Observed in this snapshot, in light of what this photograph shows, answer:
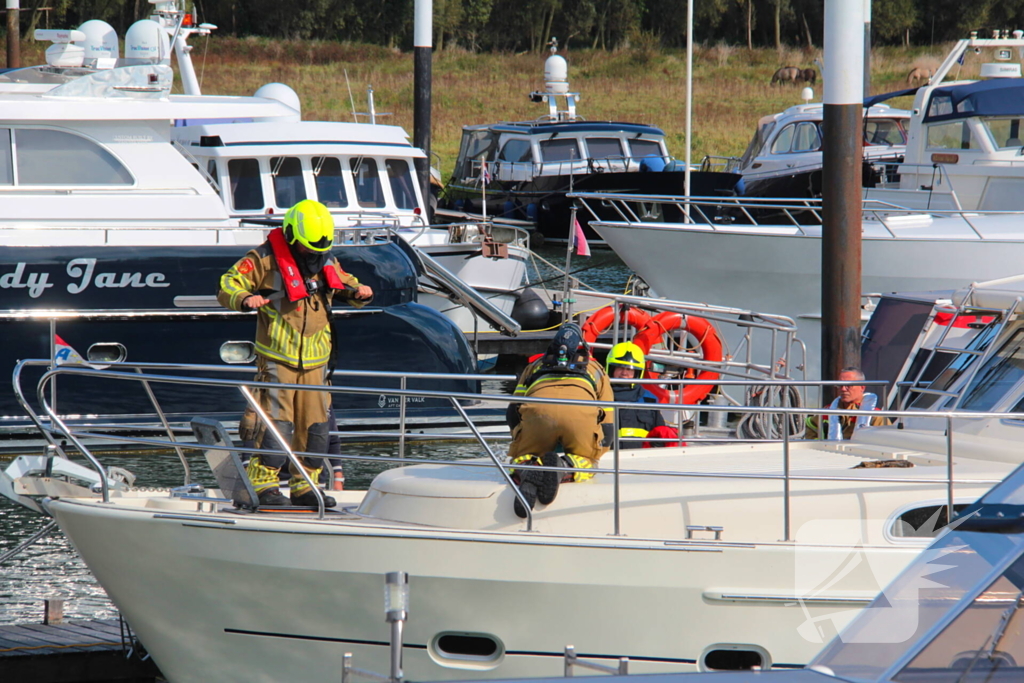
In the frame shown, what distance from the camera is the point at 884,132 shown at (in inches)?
925

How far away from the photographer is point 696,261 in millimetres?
12602

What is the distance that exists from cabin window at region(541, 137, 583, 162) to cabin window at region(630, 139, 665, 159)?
121 cm

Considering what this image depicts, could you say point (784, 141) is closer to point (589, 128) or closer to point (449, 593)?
point (589, 128)

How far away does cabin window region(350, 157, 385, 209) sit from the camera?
12848 millimetres

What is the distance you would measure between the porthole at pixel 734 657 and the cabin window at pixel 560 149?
70.7 ft

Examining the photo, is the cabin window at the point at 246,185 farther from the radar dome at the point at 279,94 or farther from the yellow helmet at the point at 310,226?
the yellow helmet at the point at 310,226

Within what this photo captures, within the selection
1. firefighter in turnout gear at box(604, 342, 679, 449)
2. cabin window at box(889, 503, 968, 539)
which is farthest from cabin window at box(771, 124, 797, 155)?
cabin window at box(889, 503, 968, 539)

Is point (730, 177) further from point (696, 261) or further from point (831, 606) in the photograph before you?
point (831, 606)

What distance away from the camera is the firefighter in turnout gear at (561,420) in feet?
16.5

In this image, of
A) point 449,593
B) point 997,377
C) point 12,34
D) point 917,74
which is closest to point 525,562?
point 449,593

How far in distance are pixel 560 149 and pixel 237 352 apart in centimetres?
1707

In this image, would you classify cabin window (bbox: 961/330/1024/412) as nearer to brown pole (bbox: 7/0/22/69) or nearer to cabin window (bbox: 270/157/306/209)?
cabin window (bbox: 270/157/306/209)

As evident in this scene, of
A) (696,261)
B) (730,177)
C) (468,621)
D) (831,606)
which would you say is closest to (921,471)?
(831,606)

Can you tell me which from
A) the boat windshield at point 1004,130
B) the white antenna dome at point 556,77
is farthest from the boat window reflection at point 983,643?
the white antenna dome at point 556,77
